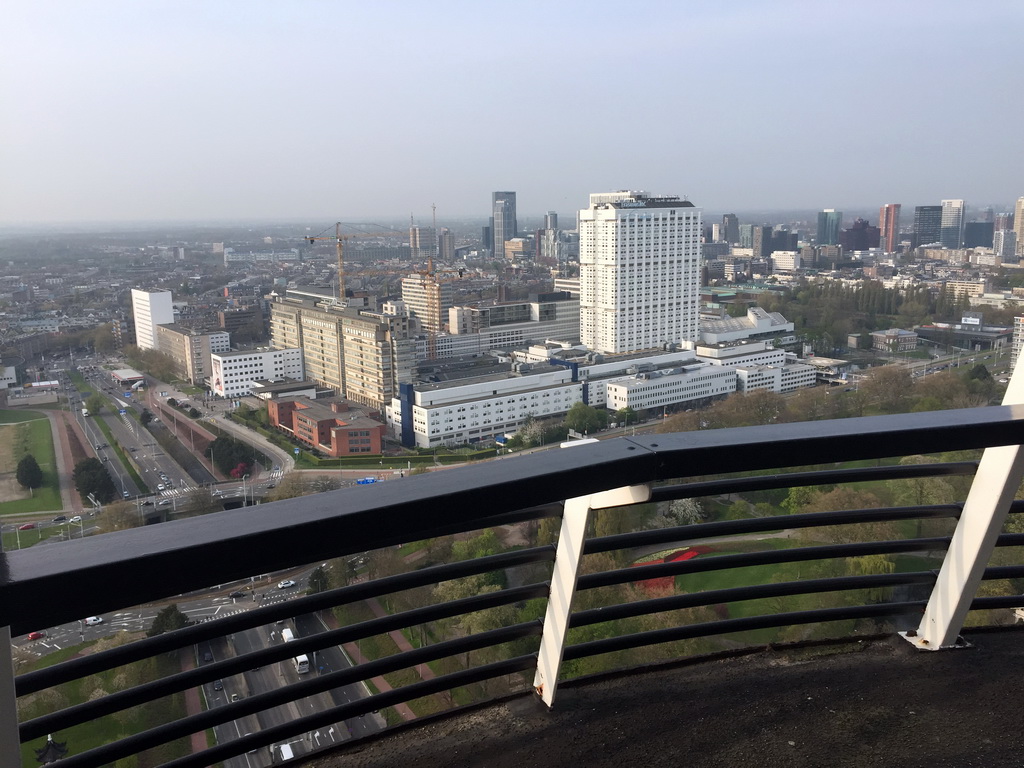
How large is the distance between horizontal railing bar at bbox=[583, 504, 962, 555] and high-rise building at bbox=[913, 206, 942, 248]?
19.4ft

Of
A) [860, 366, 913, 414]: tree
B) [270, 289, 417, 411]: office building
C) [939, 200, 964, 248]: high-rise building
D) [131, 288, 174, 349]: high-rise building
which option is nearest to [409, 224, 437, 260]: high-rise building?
[270, 289, 417, 411]: office building

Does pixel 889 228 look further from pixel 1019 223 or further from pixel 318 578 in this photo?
pixel 318 578

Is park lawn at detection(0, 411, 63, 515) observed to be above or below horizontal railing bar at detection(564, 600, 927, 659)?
below

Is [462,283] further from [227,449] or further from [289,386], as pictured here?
[227,449]

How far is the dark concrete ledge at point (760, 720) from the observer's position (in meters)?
0.60

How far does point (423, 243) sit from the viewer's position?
20.2 metres

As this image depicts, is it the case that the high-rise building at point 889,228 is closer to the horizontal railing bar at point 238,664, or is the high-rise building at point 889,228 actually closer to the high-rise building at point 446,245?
the horizontal railing bar at point 238,664

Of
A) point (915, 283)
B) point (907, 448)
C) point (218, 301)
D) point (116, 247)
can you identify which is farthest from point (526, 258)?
point (907, 448)

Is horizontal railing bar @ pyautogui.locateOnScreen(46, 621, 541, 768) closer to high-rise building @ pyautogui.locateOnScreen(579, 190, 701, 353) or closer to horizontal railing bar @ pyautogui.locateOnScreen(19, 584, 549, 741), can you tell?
horizontal railing bar @ pyautogui.locateOnScreen(19, 584, 549, 741)

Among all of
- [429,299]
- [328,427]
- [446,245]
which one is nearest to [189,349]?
[328,427]

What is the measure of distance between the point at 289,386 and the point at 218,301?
1.47 metres

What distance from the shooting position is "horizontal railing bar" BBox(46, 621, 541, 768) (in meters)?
0.50

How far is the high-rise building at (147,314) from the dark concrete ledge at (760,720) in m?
5.68

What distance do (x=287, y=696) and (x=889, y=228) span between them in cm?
1211
